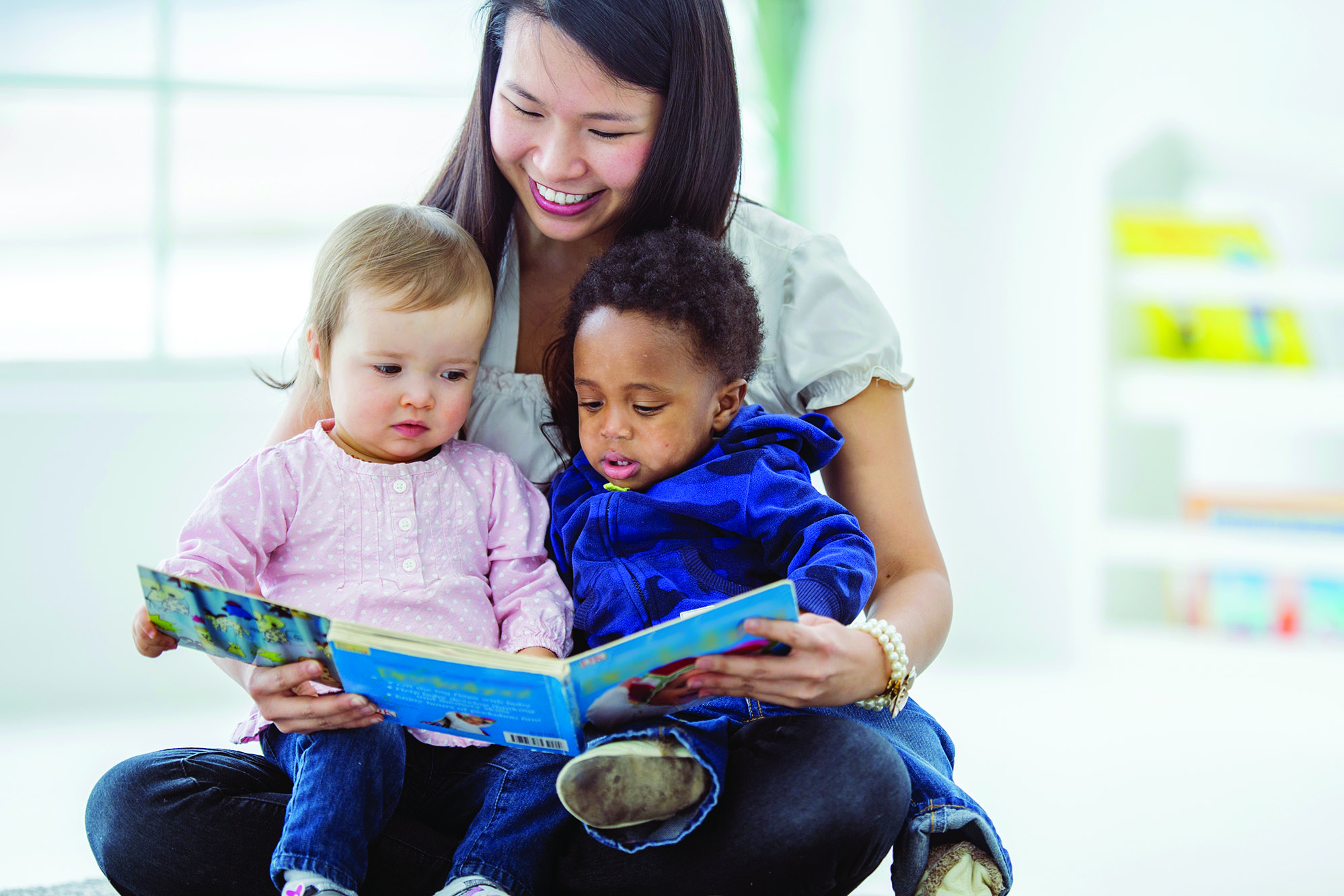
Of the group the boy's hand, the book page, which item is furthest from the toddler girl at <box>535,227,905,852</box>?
the boy's hand

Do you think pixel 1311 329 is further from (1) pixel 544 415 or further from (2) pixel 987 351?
(1) pixel 544 415

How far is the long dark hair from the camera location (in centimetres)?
141

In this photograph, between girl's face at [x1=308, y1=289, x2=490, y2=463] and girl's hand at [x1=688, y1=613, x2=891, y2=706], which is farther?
girl's face at [x1=308, y1=289, x2=490, y2=463]

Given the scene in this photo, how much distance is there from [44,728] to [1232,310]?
10.9 feet

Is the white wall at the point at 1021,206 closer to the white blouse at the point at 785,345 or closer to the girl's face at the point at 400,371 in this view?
the white blouse at the point at 785,345

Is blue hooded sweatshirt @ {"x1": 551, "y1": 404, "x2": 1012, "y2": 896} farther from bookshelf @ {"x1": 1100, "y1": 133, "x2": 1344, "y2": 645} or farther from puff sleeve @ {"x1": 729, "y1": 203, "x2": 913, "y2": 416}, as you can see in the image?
bookshelf @ {"x1": 1100, "y1": 133, "x2": 1344, "y2": 645}

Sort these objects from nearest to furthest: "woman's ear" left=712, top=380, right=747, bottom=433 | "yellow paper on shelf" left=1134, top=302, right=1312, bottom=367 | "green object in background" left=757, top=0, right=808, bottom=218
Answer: "woman's ear" left=712, top=380, right=747, bottom=433 < "yellow paper on shelf" left=1134, top=302, right=1312, bottom=367 < "green object in background" left=757, top=0, right=808, bottom=218

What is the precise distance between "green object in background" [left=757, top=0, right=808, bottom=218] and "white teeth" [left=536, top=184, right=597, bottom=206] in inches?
85.5

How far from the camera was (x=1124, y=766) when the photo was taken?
2326 millimetres

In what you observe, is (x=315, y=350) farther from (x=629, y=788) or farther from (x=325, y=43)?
(x=325, y=43)

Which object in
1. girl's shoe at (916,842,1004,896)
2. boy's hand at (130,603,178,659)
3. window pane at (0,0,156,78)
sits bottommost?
girl's shoe at (916,842,1004,896)

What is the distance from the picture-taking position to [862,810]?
105cm

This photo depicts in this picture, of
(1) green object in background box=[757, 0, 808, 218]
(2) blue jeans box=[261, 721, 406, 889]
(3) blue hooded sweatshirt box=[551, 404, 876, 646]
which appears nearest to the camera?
(2) blue jeans box=[261, 721, 406, 889]

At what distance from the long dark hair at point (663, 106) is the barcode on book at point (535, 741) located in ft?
2.35
